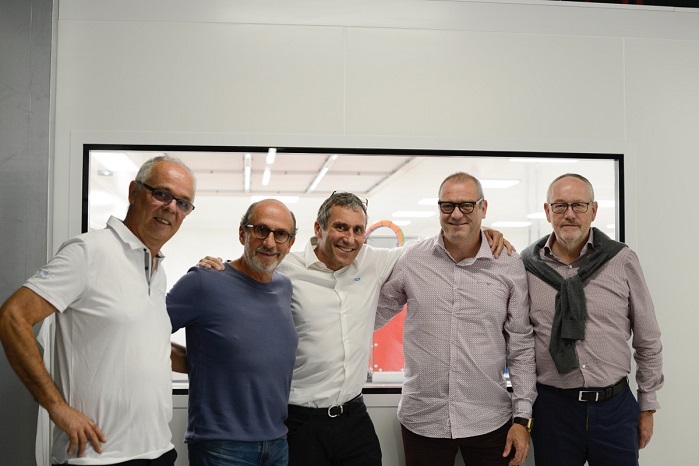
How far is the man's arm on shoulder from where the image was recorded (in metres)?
2.02

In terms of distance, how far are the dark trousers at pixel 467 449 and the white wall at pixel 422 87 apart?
47.0 inches

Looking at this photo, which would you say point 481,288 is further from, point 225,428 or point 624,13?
point 624,13

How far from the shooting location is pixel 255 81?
3.71m

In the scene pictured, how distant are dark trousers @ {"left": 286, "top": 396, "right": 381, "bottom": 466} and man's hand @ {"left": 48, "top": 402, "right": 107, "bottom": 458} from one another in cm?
96

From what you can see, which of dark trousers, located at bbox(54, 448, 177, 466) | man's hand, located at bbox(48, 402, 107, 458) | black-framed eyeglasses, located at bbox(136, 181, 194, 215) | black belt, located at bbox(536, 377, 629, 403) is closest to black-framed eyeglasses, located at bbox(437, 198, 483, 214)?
black belt, located at bbox(536, 377, 629, 403)

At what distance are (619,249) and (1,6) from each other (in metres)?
2.83

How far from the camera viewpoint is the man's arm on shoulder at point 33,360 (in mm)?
2021

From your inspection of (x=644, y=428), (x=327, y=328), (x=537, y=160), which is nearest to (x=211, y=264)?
(x=327, y=328)

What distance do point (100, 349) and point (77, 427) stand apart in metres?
0.24

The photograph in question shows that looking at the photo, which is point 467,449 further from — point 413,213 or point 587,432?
point 413,213

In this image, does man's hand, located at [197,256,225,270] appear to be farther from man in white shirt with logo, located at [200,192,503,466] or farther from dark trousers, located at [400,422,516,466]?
dark trousers, located at [400,422,516,466]

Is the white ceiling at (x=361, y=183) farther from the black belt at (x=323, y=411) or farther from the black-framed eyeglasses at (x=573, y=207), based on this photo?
the black belt at (x=323, y=411)

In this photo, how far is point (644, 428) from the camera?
3352 mm

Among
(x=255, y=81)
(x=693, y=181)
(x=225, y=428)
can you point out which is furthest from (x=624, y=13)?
(x=225, y=428)
